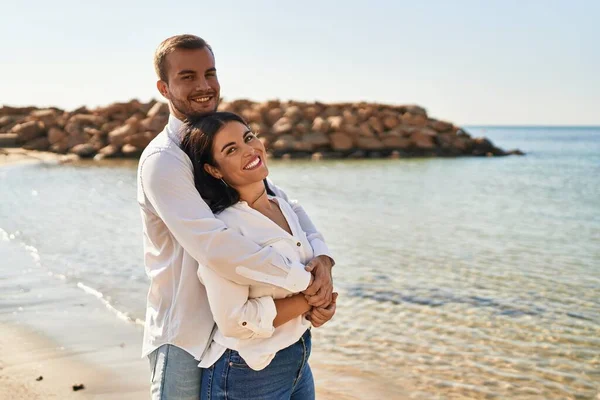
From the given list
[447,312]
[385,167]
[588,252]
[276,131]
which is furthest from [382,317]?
[276,131]

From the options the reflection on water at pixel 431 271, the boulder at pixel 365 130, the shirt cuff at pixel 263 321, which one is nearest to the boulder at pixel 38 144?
the reflection on water at pixel 431 271

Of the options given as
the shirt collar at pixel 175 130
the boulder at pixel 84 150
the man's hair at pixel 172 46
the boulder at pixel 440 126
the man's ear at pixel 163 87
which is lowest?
the boulder at pixel 84 150

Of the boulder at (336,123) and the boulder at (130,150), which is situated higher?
the boulder at (336,123)

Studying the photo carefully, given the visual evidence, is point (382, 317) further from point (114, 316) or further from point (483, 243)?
point (483, 243)

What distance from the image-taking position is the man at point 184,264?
216cm

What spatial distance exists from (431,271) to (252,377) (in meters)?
6.87

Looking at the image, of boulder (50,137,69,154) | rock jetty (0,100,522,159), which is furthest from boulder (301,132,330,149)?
boulder (50,137,69,154)

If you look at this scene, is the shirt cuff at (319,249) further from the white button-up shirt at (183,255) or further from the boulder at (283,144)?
the boulder at (283,144)

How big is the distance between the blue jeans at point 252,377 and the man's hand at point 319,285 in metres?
0.17

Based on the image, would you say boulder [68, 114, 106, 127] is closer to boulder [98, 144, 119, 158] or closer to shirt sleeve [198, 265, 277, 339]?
boulder [98, 144, 119, 158]

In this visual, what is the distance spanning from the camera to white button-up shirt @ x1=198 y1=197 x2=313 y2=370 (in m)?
2.17

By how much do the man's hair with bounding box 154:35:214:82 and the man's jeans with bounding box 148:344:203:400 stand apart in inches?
41.7

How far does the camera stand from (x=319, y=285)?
232cm

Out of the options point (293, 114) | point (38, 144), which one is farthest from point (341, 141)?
point (38, 144)
